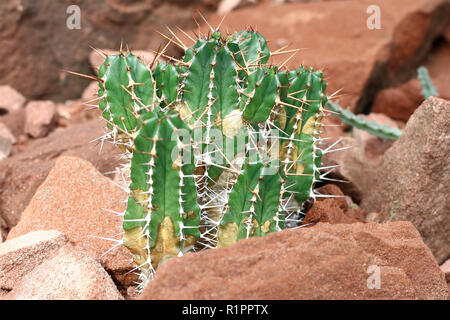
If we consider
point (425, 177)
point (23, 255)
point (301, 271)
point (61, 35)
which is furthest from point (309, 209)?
point (61, 35)

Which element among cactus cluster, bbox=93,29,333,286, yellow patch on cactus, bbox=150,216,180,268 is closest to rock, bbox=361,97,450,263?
cactus cluster, bbox=93,29,333,286

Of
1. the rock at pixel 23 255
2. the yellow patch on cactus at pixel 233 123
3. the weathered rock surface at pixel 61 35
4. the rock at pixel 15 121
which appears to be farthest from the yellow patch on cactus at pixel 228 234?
the weathered rock surface at pixel 61 35

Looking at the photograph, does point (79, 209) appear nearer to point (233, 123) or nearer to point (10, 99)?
point (233, 123)

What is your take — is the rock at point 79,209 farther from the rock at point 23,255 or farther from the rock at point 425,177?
the rock at point 425,177

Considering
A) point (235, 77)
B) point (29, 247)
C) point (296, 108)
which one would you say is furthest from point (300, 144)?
point (29, 247)

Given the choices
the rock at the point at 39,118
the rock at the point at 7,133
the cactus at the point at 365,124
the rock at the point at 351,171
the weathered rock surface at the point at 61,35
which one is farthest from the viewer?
the weathered rock surface at the point at 61,35

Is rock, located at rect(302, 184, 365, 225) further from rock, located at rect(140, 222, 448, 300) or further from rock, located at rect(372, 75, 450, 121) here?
rock, located at rect(372, 75, 450, 121)
